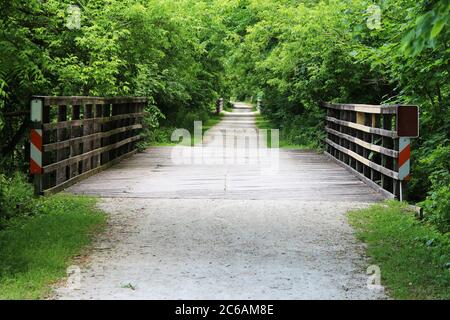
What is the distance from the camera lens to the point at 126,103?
16703mm

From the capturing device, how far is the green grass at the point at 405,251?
17.9ft

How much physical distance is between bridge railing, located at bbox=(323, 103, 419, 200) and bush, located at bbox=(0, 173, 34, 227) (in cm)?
537

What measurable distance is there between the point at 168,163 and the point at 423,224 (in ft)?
28.4

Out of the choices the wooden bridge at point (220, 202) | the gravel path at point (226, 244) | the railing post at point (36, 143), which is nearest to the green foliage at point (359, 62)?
the wooden bridge at point (220, 202)

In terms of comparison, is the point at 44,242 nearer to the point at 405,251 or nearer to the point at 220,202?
the point at 220,202

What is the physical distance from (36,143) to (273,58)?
13.6 meters

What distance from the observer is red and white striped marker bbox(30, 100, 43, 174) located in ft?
32.0

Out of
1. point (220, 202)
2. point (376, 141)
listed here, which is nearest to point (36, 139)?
point (220, 202)

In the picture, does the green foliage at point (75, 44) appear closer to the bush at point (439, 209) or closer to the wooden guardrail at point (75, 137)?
the wooden guardrail at point (75, 137)

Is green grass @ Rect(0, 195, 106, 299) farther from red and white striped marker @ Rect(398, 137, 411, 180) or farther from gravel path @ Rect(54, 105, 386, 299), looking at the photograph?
red and white striped marker @ Rect(398, 137, 411, 180)

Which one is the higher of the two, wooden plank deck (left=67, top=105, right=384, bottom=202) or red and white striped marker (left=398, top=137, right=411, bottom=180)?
red and white striped marker (left=398, top=137, right=411, bottom=180)

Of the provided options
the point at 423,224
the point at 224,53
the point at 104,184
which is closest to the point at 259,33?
the point at 224,53

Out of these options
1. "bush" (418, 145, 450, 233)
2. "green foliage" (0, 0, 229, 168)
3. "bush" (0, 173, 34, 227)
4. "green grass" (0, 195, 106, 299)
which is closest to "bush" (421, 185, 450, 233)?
"bush" (418, 145, 450, 233)
